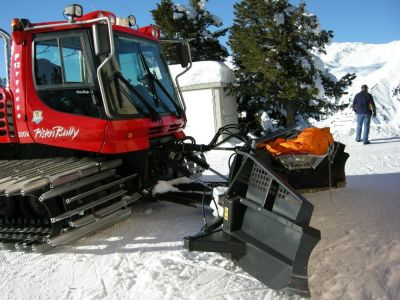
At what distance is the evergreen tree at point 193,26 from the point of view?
17.0 meters

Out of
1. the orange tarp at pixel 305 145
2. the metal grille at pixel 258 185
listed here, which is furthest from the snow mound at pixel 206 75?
the metal grille at pixel 258 185

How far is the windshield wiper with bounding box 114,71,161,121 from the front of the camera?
4531mm

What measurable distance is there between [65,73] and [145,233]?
6.44ft

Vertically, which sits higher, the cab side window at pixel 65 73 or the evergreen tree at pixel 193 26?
the evergreen tree at pixel 193 26

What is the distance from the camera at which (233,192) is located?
141 inches

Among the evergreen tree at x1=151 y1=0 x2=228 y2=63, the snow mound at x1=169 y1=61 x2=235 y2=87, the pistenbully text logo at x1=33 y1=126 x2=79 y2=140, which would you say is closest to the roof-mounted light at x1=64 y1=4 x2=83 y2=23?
the pistenbully text logo at x1=33 y1=126 x2=79 y2=140

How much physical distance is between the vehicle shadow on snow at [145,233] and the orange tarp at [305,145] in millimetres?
1278

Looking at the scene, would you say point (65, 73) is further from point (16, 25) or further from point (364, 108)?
point (364, 108)

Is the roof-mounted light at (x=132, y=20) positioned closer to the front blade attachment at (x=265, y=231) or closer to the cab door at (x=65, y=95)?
the cab door at (x=65, y=95)

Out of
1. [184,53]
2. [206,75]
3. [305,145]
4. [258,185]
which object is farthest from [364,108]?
[258,185]

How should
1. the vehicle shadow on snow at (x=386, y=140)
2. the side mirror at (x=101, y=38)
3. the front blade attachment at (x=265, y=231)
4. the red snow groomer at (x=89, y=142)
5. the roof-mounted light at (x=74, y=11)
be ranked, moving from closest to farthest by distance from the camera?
1. the front blade attachment at (x=265, y=231)
2. the red snow groomer at (x=89, y=142)
3. the side mirror at (x=101, y=38)
4. the roof-mounted light at (x=74, y=11)
5. the vehicle shadow on snow at (x=386, y=140)

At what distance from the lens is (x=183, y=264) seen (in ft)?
11.7

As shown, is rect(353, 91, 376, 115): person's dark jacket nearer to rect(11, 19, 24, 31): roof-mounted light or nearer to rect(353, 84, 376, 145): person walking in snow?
rect(353, 84, 376, 145): person walking in snow

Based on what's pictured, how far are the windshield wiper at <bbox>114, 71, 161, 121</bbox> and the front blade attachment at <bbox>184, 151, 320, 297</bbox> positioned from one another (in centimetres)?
148
